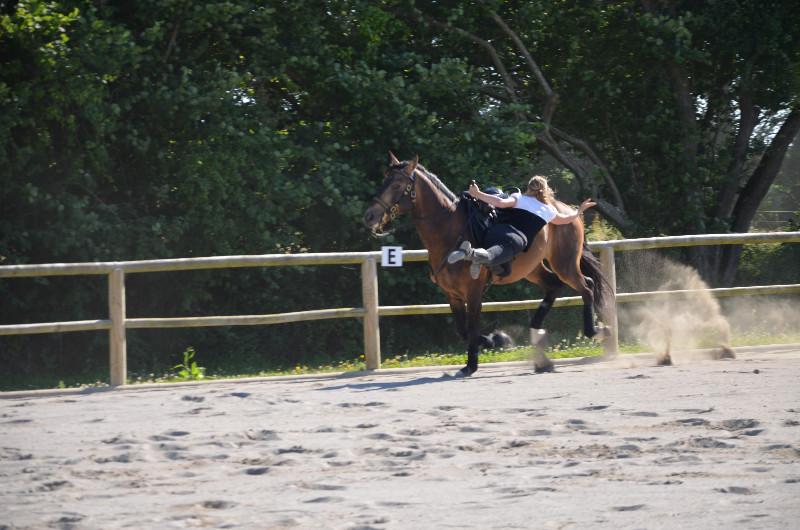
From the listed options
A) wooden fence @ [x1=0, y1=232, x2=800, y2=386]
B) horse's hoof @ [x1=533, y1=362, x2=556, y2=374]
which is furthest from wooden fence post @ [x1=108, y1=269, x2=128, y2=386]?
horse's hoof @ [x1=533, y1=362, x2=556, y2=374]

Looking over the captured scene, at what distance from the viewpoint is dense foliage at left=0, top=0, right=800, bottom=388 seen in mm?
14172

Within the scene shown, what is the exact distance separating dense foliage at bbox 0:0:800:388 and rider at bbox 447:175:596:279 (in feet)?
14.8

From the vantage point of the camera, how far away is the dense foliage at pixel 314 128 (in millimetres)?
14172

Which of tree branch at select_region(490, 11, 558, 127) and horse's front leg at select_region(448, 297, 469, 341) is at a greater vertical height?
tree branch at select_region(490, 11, 558, 127)

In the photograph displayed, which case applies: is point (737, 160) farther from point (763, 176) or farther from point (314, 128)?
point (314, 128)

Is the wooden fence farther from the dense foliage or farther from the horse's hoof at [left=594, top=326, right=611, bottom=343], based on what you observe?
the dense foliage

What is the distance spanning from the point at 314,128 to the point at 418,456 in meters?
10.1

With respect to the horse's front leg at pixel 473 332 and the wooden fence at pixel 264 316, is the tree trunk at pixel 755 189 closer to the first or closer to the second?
the wooden fence at pixel 264 316

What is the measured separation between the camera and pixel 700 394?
29.8ft

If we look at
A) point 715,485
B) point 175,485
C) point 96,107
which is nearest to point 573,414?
point 715,485

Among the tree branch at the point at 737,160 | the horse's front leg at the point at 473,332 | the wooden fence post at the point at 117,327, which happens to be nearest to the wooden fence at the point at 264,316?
the wooden fence post at the point at 117,327

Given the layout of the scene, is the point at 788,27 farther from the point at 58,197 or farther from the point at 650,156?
the point at 58,197

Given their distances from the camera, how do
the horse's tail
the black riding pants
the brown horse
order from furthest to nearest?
1. the horse's tail
2. the brown horse
3. the black riding pants

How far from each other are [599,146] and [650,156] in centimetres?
96
